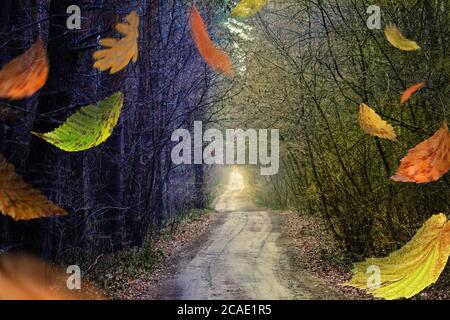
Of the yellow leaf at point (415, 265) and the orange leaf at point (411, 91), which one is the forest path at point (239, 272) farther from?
the orange leaf at point (411, 91)

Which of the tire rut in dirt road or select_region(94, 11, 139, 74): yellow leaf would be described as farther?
select_region(94, 11, 139, 74): yellow leaf

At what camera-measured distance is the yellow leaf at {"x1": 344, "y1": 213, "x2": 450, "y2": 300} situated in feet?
26.6

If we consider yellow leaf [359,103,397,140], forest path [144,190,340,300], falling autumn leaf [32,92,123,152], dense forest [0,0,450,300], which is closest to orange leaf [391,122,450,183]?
dense forest [0,0,450,300]

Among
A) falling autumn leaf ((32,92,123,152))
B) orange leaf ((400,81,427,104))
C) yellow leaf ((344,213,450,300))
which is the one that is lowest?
yellow leaf ((344,213,450,300))

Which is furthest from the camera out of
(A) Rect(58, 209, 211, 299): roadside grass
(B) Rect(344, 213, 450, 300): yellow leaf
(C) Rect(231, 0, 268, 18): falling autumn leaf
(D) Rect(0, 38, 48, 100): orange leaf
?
(C) Rect(231, 0, 268, 18): falling autumn leaf

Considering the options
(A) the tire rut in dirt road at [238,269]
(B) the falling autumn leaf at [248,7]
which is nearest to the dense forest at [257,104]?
(B) the falling autumn leaf at [248,7]

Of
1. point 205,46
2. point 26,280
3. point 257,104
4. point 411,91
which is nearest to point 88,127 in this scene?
point 26,280

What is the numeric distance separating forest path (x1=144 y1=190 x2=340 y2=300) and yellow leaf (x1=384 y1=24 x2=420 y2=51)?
4188 mm

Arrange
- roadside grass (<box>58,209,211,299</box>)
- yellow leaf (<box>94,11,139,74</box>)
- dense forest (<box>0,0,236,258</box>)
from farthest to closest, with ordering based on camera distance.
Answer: yellow leaf (<box>94,11,139,74</box>), roadside grass (<box>58,209,211,299</box>), dense forest (<box>0,0,236,258</box>)

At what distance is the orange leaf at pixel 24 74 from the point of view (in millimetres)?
7426

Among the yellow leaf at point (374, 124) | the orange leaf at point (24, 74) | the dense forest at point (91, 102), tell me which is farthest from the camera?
the yellow leaf at point (374, 124)

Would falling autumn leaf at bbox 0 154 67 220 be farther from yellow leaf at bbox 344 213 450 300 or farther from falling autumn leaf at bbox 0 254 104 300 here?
yellow leaf at bbox 344 213 450 300

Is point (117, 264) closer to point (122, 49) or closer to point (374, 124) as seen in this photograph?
point (122, 49)

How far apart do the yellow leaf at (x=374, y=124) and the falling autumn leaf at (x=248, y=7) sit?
3.54m
